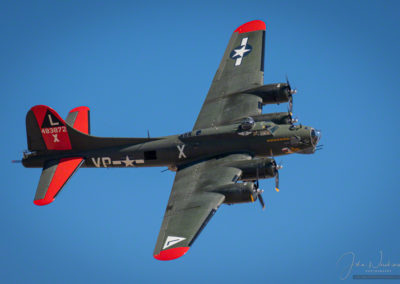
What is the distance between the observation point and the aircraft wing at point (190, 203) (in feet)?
123

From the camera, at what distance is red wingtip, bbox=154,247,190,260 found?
36531 millimetres

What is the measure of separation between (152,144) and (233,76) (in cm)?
783

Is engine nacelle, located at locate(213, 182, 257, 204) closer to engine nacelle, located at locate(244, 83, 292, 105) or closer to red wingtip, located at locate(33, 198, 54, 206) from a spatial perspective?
engine nacelle, located at locate(244, 83, 292, 105)

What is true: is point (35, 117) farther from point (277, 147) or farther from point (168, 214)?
point (277, 147)

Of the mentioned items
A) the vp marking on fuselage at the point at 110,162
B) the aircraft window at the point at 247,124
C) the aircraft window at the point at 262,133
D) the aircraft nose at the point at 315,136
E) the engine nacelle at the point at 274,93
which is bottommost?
the vp marking on fuselage at the point at 110,162

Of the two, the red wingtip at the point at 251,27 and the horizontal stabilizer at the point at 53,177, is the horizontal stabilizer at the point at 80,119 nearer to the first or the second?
the horizontal stabilizer at the point at 53,177

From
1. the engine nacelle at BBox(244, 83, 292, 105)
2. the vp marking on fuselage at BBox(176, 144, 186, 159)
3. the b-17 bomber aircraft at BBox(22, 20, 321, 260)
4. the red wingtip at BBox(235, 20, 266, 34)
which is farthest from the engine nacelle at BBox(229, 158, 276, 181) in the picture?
the red wingtip at BBox(235, 20, 266, 34)

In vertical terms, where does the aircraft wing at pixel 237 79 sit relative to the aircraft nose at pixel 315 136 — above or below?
above

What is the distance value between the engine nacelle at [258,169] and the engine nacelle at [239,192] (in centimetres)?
Result: 141

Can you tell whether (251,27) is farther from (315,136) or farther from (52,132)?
(52,132)

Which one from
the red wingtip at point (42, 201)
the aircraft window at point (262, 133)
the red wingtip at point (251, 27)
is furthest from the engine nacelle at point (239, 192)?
the red wingtip at point (251, 27)

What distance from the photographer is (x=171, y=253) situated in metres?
36.8

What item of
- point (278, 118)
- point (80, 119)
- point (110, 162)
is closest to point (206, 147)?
point (278, 118)

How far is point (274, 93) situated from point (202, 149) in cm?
607
